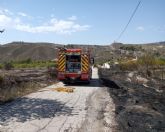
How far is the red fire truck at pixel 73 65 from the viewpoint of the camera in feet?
95.9

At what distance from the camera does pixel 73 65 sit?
3005cm

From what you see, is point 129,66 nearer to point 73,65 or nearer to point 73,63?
point 73,65

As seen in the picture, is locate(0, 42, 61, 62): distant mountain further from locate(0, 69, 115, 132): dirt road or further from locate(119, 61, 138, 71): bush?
locate(0, 69, 115, 132): dirt road

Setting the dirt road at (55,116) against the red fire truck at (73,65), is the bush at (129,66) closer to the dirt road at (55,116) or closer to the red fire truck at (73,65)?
the red fire truck at (73,65)

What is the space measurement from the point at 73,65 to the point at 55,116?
16826 mm

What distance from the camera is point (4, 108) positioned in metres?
15.1

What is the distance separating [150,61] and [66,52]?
4873 cm

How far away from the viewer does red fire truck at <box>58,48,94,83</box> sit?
2923 cm

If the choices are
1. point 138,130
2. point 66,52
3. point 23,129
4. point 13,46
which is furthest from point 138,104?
point 13,46

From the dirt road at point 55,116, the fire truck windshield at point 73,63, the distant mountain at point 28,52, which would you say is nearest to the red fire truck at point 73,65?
the fire truck windshield at point 73,63

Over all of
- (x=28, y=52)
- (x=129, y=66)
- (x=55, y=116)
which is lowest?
(x=55, y=116)

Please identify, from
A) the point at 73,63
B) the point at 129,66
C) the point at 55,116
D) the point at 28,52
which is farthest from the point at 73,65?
the point at 28,52

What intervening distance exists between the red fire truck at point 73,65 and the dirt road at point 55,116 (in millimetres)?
11025

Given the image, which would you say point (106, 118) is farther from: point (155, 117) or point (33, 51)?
point (33, 51)
